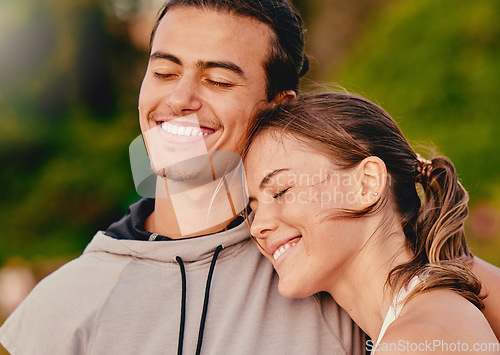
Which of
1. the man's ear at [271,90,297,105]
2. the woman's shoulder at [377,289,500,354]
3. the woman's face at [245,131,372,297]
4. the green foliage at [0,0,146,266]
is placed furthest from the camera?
the green foliage at [0,0,146,266]

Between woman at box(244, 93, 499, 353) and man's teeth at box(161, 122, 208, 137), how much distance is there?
0.83 ft

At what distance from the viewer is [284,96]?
217cm

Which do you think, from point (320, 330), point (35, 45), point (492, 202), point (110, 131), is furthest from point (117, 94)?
point (320, 330)

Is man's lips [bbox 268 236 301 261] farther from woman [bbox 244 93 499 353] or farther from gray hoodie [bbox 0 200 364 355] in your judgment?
gray hoodie [bbox 0 200 364 355]

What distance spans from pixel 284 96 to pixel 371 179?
587 mm

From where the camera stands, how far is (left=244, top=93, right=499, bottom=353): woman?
166cm

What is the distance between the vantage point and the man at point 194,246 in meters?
1.76

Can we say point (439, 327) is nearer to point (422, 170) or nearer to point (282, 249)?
point (282, 249)

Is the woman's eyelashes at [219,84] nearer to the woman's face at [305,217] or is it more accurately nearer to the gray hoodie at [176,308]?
the woman's face at [305,217]

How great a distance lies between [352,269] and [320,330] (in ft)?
0.73

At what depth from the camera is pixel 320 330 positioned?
1784mm

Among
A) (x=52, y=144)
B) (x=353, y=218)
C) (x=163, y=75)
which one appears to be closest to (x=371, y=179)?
(x=353, y=218)

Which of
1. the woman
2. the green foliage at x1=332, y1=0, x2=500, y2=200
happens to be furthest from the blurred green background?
the woman

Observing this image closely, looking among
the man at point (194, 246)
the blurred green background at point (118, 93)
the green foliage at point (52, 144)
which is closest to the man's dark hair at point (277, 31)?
the man at point (194, 246)
